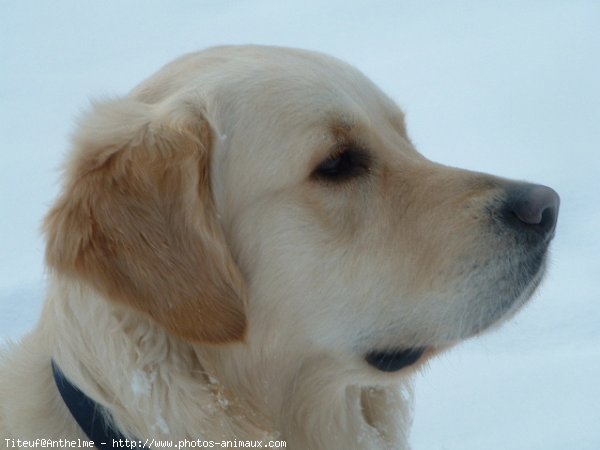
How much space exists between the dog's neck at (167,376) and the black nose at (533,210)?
2.78 ft

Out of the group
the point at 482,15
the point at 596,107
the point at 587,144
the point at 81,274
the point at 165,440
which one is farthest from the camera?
the point at 482,15

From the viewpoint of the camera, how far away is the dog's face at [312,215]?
2.83 metres

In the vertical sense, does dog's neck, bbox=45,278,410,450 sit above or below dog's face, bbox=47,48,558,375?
below

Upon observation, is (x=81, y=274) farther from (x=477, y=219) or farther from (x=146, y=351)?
(x=477, y=219)

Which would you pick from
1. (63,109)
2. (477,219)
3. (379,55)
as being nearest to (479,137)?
(379,55)

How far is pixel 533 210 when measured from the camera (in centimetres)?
293

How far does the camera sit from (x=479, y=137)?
8.52 m

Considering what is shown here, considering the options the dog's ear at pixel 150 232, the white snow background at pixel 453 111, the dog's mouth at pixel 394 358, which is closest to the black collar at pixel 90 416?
the dog's ear at pixel 150 232

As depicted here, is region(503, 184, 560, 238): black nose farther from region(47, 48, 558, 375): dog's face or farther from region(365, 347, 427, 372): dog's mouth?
region(365, 347, 427, 372): dog's mouth

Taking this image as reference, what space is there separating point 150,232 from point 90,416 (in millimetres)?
697

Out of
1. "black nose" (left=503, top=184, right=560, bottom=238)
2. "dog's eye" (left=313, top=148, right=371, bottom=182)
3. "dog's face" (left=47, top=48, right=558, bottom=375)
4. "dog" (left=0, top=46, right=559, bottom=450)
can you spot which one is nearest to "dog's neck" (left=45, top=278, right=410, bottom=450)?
"dog" (left=0, top=46, right=559, bottom=450)

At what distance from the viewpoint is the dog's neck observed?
2.86 meters

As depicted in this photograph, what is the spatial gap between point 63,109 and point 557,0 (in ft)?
21.0

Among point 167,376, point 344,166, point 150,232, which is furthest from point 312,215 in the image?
point 167,376
